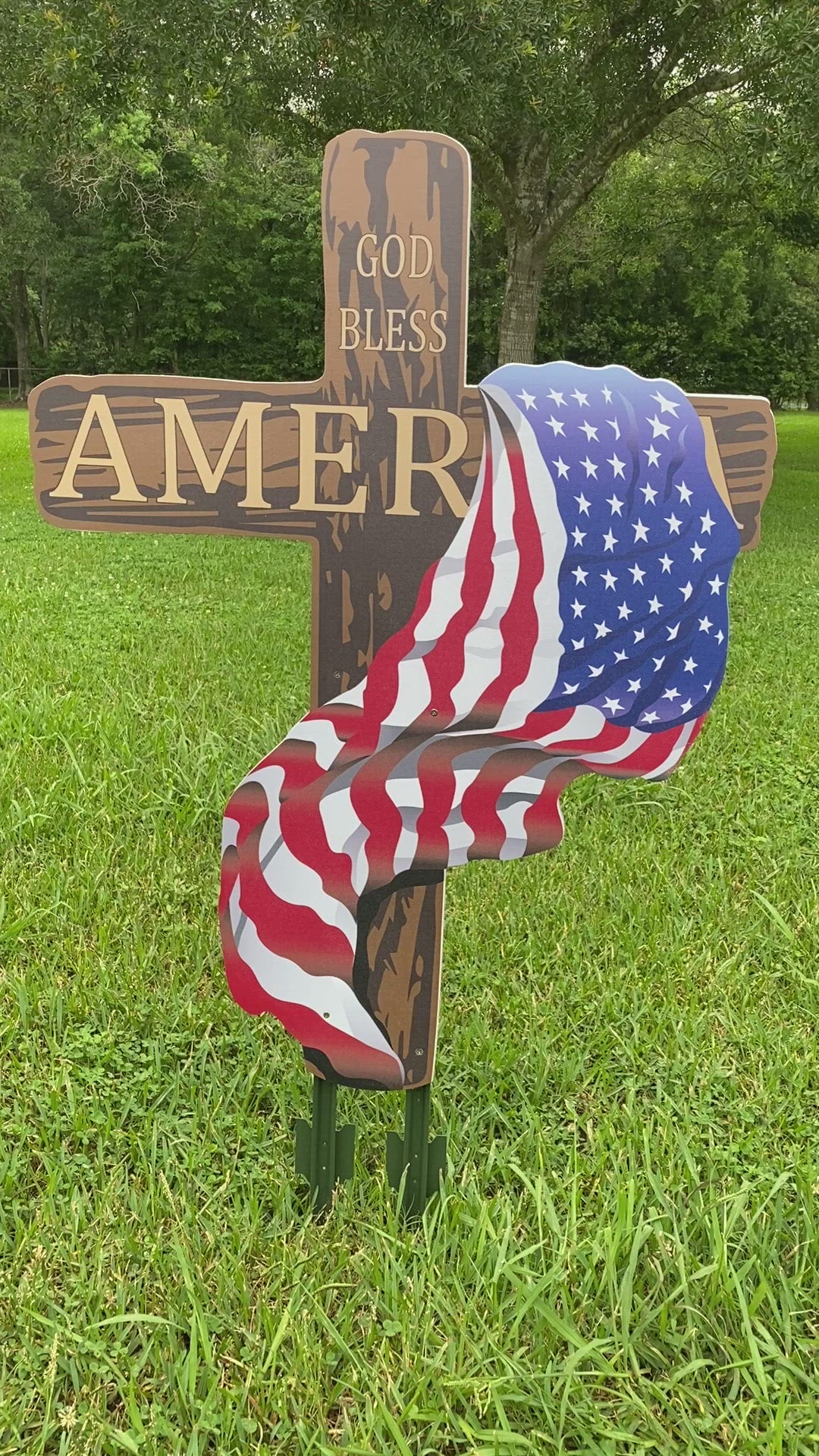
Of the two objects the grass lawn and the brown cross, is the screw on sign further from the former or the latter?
the grass lawn

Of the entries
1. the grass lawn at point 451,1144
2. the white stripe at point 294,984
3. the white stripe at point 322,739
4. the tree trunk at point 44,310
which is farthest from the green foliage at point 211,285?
the white stripe at point 294,984

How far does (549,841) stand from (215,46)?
22.6 feet

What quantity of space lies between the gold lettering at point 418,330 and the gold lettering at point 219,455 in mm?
266

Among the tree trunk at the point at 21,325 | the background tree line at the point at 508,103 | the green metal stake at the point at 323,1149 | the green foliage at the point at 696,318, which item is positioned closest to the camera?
the green metal stake at the point at 323,1149

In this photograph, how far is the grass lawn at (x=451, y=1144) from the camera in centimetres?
157

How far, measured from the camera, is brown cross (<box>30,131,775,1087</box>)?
5.27 ft

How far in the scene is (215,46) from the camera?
258 inches

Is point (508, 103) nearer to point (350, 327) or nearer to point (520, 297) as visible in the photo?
point (520, 297)

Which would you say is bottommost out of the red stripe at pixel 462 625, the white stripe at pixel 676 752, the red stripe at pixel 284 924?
the red stripe at pixel 284 924

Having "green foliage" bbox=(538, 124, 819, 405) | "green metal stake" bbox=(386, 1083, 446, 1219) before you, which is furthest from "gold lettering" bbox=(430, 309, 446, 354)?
"green foliage" bbox=(538, 124, 819, 405)

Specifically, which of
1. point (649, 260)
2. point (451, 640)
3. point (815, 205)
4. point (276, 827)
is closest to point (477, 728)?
point (451, 640)

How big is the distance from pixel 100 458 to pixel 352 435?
1.45 feet

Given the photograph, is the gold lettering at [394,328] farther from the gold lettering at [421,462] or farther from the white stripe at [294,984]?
the white stripe at [294,984]

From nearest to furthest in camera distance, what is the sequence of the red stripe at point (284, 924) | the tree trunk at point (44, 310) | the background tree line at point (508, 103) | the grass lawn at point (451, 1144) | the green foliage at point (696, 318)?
1. the grass lawn at point (451, 1144)
2. the red stripe at point (284, 924)
3. the background tree line at point (508, 103)
4. the green foliage at point (696, 318)
5. the tree trunk at point (44, 310)
